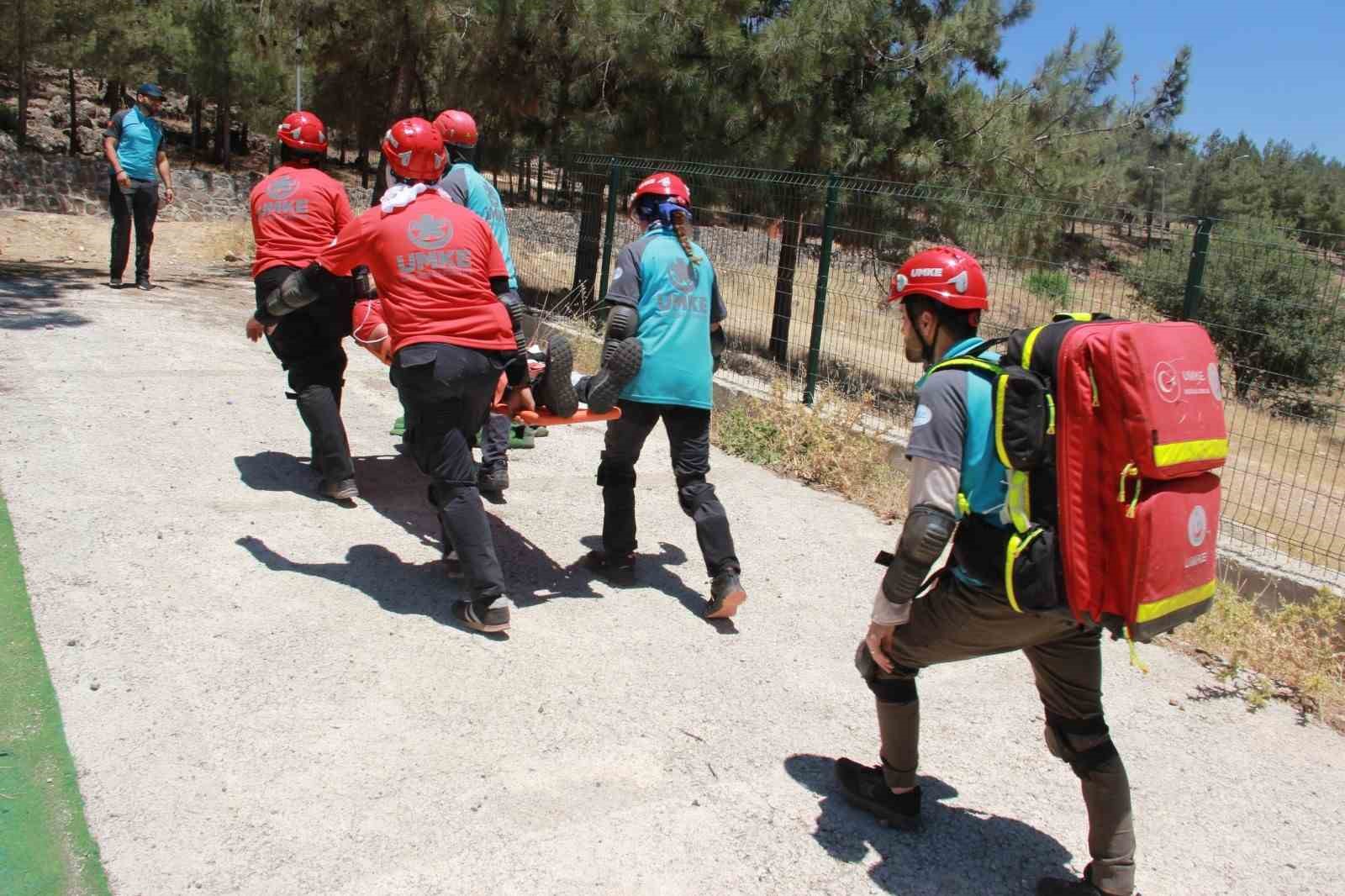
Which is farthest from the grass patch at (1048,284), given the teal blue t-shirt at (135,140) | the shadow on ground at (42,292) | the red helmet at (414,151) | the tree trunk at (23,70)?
the tree trunk at (23,70)

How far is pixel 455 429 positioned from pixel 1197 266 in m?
4.19

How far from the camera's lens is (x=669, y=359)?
468 centimetres

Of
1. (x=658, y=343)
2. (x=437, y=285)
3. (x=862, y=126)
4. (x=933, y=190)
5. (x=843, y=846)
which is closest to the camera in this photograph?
(x=843, y=846)

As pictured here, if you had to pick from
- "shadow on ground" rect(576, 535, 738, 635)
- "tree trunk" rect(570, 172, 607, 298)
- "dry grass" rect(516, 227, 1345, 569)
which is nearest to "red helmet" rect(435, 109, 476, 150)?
"shadow on ground" rect(576, 535, 738, 635)

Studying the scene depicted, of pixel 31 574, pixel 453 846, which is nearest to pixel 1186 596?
pixel 453 846

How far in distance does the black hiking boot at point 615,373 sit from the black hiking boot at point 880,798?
6.14 feet

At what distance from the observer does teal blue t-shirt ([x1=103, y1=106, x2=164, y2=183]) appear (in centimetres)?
1038

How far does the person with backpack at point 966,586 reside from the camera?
2820 millimetres

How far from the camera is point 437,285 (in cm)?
430

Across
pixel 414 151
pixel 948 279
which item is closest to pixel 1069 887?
pixel 948 279

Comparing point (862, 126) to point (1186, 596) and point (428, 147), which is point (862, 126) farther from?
point (1186, 596)

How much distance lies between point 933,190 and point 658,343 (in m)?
5.96

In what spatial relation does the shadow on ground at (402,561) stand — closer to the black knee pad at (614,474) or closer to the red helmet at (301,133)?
the black knee pad at (614,474)

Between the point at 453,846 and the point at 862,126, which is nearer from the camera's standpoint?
the point at 453,846
